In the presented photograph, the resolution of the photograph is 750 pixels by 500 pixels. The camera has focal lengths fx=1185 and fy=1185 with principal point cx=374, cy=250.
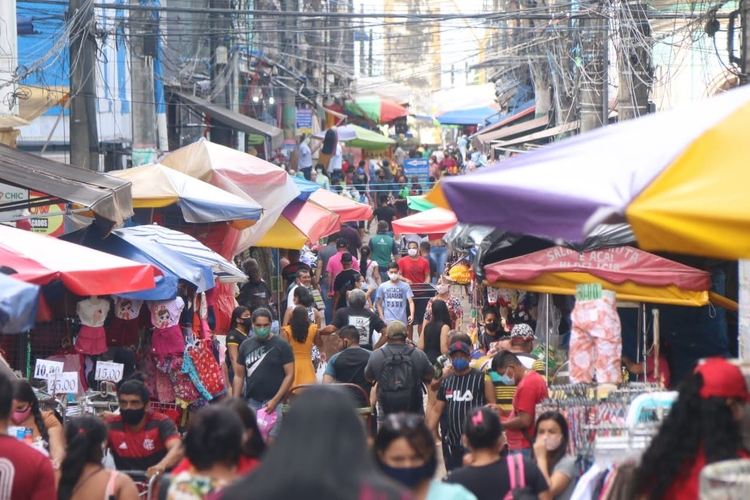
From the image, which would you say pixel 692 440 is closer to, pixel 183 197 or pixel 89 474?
pixel 89 474

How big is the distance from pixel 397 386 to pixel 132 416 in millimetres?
2863

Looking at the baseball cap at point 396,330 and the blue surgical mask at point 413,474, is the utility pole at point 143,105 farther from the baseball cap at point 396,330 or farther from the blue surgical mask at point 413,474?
the blue surgical mask at point 413,474

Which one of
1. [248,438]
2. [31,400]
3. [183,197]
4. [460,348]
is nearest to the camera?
[248,438]

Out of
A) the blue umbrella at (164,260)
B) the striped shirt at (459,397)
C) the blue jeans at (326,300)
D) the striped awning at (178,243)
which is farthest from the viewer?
the blue jeans at (326,300)

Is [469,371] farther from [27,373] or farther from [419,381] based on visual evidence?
[27,373]

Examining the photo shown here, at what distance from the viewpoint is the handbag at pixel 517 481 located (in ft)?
18.0

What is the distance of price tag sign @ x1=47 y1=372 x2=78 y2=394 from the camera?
8.70 m

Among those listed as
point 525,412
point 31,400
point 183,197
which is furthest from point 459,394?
point 183,197

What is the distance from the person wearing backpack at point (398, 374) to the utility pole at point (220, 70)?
2076 cm

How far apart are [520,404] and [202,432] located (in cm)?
378

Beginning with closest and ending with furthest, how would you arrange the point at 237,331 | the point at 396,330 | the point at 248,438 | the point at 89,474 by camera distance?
the point at 248,438
the point at 89,474
the point at 396,330
the point at 237,331

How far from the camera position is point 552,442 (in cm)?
643

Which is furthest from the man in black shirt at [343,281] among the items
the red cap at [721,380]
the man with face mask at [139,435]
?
the red cap at [721,380]

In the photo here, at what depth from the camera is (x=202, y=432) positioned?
456 centimetres
